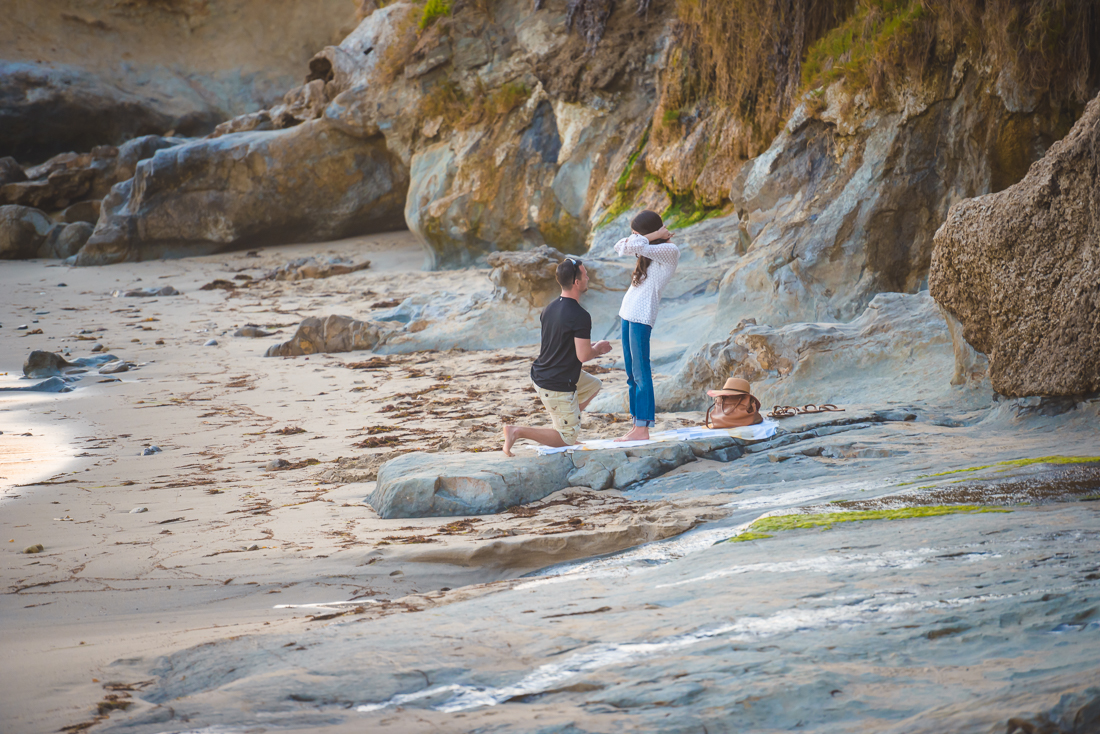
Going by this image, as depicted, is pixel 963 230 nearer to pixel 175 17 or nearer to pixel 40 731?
pixel 40 731

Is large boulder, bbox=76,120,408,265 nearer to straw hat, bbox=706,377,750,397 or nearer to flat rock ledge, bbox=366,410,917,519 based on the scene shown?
straw hat, bbox=706,377,750,397

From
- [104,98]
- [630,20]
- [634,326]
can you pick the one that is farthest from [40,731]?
[104,98]

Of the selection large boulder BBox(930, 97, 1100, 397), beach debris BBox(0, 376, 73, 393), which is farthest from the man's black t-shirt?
beach debris BBox(0, 376, 73, 393)

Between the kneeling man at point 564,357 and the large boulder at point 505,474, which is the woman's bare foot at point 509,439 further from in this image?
the large boulder at point 505,474

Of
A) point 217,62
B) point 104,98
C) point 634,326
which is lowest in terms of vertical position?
point 634,326

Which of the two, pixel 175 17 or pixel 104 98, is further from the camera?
pixel 175 17

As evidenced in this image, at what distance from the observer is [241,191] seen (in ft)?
60.2

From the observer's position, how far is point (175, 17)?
89.8 ft

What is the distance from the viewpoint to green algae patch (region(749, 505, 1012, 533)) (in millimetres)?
3211

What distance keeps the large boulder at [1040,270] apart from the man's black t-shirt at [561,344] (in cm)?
237

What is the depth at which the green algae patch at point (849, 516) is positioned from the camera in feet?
10.5

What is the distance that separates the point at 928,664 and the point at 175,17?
31.3 meters

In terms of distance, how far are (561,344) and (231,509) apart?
2.16m

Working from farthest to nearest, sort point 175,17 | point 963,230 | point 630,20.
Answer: point 175,17 < point 630,20 < point 963,230
